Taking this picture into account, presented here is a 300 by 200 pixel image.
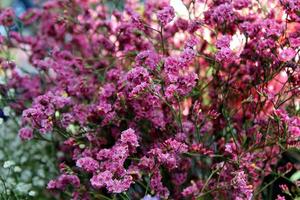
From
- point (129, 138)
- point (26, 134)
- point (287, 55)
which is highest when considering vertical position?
point (287, 55)

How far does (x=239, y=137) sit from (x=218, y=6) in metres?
0.55

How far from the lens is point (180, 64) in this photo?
188 cm

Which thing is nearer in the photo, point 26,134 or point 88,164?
point 88,164

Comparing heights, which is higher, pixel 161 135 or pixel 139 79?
pixel 139 79

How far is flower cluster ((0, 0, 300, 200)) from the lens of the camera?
1.90m

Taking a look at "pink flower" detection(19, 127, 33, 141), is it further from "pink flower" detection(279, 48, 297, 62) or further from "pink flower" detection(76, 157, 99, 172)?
"pink flower" detection(279, 48, 297, 62)

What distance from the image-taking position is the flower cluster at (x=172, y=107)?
1897mm

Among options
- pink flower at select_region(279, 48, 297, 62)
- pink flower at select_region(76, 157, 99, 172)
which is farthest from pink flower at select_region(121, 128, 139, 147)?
pink flower at select_region(279, 48, 297, 62)

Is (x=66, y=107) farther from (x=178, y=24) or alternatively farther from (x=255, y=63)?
(x=255, y=63)

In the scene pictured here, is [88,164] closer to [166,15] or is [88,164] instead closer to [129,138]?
[129,138]

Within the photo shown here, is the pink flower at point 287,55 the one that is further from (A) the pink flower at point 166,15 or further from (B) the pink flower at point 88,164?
(B) the pink flower at point 88,164

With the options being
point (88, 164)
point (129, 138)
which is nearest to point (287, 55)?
point (129, 138)

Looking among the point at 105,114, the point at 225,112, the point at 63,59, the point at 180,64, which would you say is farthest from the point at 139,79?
the point at 63,59

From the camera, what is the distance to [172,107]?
198 cm
